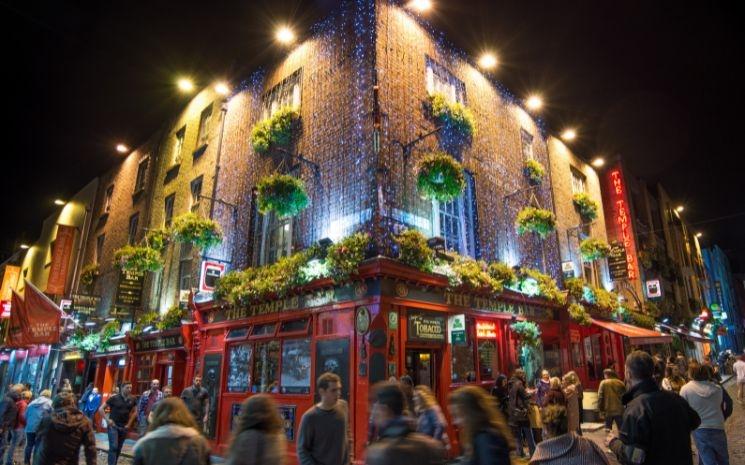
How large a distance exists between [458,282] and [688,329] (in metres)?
29.0

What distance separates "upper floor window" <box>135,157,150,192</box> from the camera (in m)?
23.1

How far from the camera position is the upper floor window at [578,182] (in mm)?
23073

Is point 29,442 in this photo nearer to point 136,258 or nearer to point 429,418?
point 136,258

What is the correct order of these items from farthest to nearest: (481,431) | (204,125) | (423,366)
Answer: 1. (204,125)
2. (423,366)
3. (481,431)

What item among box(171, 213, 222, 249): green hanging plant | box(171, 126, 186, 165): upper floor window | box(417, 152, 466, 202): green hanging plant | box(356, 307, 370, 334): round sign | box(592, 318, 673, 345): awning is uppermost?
box(171, 126, 186, 165): upper floor window

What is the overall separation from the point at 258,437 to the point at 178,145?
20109 mm

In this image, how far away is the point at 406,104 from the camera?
509 inches

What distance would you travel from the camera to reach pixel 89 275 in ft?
75.2

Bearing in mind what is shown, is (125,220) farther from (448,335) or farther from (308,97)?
(448,335)

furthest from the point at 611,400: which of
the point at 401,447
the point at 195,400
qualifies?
the point at 195,400

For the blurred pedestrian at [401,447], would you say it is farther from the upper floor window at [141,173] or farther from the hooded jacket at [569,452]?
the upper floor window at [141,173]

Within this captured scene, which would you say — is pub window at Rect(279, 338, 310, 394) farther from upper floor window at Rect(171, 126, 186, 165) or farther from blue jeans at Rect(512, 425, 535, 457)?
upper floor window at Rect(171, 126, 186, 165)

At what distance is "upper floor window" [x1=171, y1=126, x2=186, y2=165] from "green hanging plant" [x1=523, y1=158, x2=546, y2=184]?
14.7m

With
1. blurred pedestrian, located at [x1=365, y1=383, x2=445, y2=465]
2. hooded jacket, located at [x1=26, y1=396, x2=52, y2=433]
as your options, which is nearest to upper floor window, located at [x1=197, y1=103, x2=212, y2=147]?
hooded jacket, located at [x1=26, y1=396, x2=52, y2=433]
